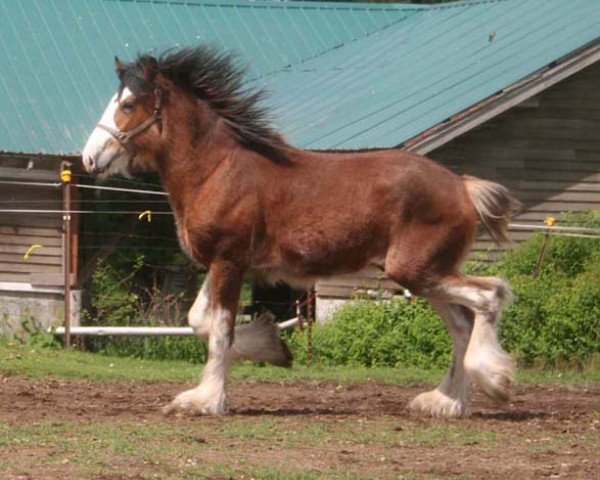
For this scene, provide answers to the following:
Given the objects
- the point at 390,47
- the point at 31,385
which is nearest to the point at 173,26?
the point at 390,47

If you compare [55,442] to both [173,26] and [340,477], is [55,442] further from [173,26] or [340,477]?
[173,26]

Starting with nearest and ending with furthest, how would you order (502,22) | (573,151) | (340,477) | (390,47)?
(340,477) < (573,151) < (502,22) < (390,47)

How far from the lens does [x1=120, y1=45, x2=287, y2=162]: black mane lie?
11.3 m

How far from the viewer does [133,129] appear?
1126 centimetres

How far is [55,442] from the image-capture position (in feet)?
30.3

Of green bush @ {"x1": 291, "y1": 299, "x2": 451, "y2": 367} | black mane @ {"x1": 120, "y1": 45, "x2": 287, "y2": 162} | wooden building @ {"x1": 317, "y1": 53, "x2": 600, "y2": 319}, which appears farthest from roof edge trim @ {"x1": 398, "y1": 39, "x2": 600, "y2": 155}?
black mane @ {"x1": 120, "y1": 45, "x2": 287, "y2": 162}

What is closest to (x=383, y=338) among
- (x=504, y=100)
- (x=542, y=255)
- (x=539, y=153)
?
(x=542, y=255)

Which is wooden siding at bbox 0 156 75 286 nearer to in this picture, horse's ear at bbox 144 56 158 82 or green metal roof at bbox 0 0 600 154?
green metal roof at bbox 0 0 600 154

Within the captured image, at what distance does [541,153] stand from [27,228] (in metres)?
6.97

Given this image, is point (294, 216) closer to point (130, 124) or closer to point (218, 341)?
point (218, 341)

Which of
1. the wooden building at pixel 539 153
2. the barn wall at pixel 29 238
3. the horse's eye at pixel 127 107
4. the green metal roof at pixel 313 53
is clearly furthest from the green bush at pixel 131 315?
the horse's eye at pixel 127 107

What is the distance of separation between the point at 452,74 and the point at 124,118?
10441mm

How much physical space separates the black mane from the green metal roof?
270 inches

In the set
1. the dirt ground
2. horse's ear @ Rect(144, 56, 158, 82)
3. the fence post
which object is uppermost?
horse's ear @ Rect(144, 56, 158, 82)
